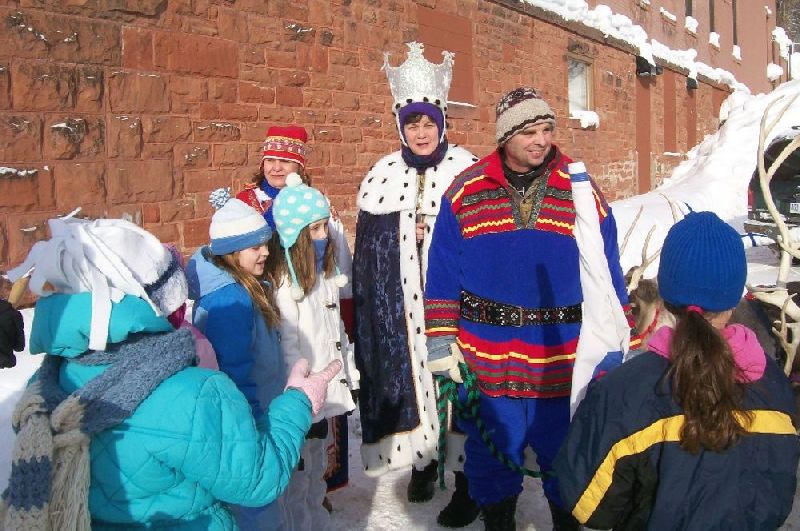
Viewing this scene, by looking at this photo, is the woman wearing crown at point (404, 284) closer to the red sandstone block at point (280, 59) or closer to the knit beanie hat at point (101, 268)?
the knit beanie hat at point (101, 268)

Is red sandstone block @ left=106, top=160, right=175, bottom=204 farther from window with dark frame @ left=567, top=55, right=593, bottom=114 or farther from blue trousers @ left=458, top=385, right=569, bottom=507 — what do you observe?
window with dark frame @ left=567, top=55, right=593, bottom=114

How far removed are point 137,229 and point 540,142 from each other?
152cm

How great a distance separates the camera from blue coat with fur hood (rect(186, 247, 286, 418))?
2.39m

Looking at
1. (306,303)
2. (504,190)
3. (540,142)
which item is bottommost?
(306,303)

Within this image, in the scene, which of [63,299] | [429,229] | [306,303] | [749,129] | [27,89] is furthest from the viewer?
[749,129]

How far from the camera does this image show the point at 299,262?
2844 mm

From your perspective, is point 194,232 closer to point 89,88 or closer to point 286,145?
point 89,88

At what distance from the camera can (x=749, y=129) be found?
16.3 metres

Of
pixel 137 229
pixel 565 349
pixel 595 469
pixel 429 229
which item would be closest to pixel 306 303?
pixel 429 229

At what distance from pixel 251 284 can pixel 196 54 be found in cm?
394

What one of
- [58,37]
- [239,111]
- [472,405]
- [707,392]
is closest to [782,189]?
[239,111]

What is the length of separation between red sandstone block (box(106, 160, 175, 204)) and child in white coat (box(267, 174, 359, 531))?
8.96ft

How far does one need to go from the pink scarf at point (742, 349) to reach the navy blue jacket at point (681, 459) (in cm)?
2

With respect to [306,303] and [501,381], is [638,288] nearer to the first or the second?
[501,381]
